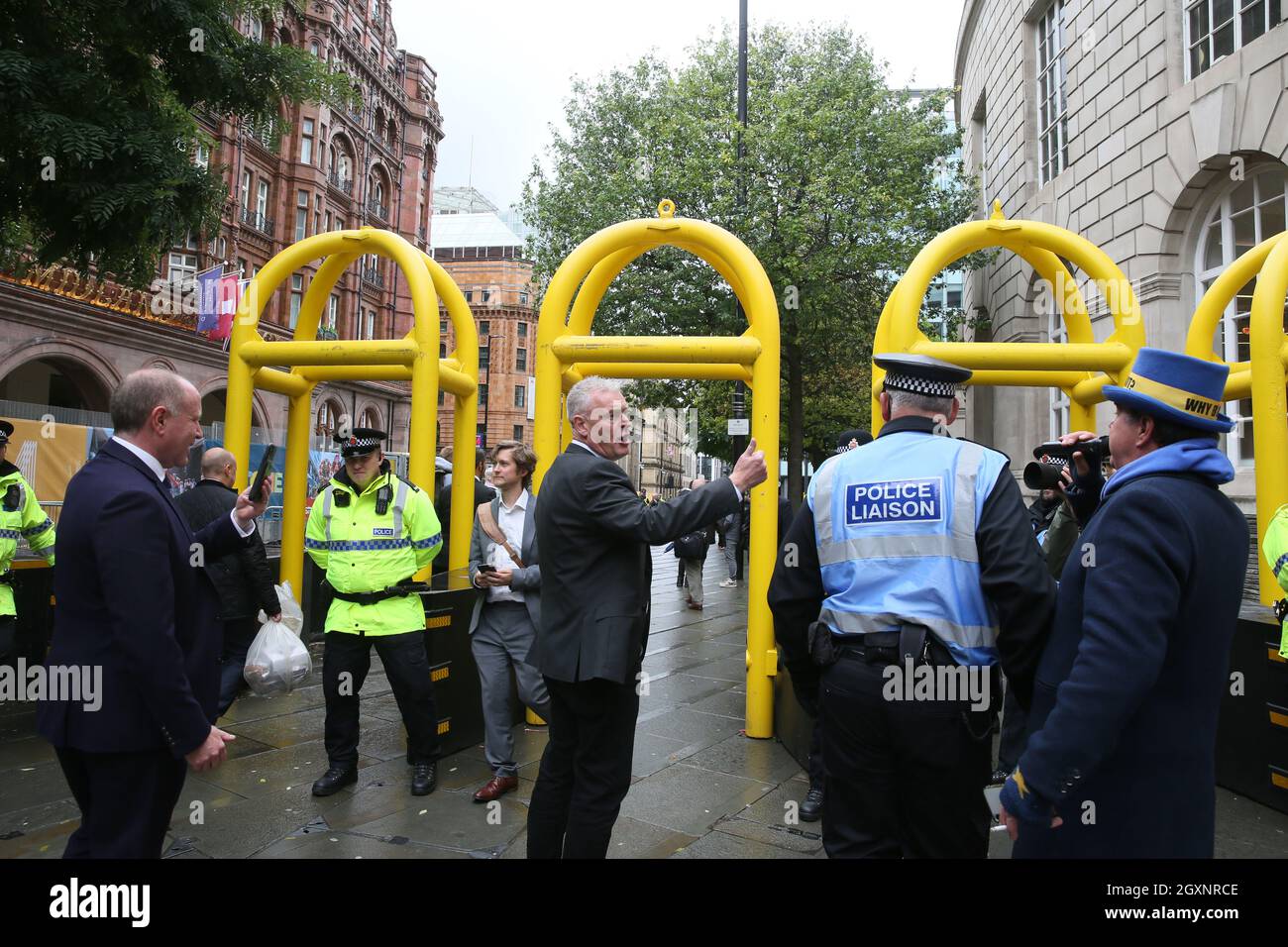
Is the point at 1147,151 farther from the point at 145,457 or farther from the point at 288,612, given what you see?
the point at 145,457

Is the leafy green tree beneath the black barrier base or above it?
above

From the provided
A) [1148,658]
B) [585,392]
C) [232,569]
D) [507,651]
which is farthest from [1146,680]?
[232,569]

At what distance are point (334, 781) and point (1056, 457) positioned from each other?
393cm

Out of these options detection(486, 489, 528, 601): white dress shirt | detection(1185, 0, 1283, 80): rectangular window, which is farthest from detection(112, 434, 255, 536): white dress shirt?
detection(1185, 0, 1283, 80): rectangular window

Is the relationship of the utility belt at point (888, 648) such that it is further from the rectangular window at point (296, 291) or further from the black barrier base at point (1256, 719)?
the rectangular window at point (296, 291)

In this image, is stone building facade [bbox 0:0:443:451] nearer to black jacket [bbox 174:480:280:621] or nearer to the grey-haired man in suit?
black jacket [bbox 174:480:280:621]

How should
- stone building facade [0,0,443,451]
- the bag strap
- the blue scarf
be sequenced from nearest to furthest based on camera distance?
the blue scarf < the bag strap < stone building facade [0,0,443,451]

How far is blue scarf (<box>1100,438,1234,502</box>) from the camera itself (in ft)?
6.95

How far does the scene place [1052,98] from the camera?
13.7 metres

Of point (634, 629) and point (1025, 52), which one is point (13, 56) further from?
point (1025, 52)

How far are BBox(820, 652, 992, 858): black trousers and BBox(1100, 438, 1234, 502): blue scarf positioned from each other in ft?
2.58
